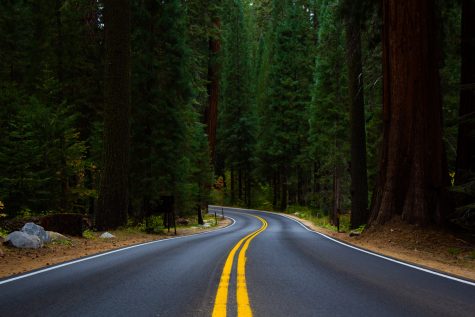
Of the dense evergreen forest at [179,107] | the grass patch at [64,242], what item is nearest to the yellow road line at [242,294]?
the grass patch at [64,242]

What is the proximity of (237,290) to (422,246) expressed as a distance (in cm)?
837

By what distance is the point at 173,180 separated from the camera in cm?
2427

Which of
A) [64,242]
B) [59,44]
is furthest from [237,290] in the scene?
[59,44]

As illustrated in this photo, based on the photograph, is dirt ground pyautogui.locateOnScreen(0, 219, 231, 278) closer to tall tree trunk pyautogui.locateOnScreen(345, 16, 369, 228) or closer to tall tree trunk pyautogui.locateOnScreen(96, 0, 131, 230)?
tall tree trunk pyautogui.locateOnScreen(96, 0, 131, 230)

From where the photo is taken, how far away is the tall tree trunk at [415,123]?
13664mm

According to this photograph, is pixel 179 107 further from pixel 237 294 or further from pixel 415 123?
pixel 237 294

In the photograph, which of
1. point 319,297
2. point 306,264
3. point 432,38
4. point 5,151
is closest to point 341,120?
point 432,38

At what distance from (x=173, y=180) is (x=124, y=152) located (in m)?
6.69

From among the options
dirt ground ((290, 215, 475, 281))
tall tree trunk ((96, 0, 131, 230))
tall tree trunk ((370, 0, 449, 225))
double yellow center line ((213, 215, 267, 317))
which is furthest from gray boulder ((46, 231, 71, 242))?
tall tree trunk ((370, 0, 449, 225))

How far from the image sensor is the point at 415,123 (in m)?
14.0

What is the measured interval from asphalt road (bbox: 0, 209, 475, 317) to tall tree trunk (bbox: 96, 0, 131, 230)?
8384 millimetres

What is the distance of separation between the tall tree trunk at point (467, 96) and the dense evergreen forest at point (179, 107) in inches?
1.5

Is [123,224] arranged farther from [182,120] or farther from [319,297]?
[319,297]

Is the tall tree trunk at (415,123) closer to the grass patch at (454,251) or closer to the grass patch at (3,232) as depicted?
the grass patch at (454,251)
